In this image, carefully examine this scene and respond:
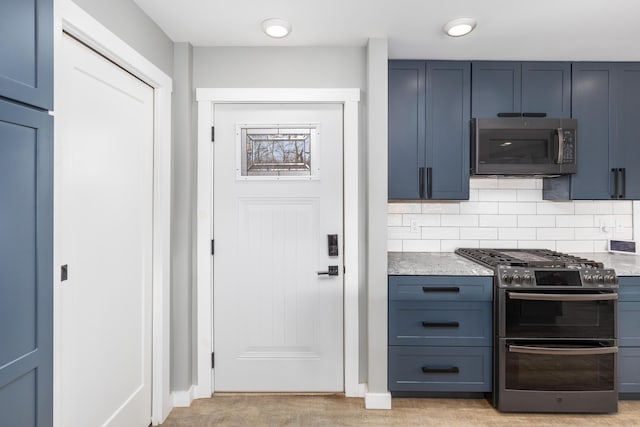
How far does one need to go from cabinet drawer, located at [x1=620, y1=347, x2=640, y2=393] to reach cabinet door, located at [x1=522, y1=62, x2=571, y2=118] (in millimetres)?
1676

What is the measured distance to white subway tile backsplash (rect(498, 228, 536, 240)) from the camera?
120 inches

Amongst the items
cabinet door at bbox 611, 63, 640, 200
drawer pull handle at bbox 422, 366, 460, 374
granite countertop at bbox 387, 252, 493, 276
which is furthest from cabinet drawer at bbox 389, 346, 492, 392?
cabinet door at bbox 611, 63, 640, 200

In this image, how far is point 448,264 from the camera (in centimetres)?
256

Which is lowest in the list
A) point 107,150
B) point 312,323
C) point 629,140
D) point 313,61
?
point 312,323

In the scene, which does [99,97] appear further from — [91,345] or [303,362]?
[303,362]

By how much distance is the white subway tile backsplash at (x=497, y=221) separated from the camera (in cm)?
306

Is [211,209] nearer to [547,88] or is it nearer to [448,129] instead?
[448,129]

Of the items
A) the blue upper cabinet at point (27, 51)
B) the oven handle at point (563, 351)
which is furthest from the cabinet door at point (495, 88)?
the blue upper cabinet at point (27, 51)

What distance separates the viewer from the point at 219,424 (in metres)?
2.24

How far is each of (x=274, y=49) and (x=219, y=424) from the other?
243 centimetres

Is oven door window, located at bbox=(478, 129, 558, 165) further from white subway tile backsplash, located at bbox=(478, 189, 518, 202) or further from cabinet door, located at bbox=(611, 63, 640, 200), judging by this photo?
cabinet door, located at bbox=(611, 63, 640, 200)

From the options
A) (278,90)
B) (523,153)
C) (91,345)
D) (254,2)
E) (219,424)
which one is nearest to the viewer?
(91,345)

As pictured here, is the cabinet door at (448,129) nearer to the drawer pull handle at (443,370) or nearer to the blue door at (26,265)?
the drawer pull handle at (443,370)

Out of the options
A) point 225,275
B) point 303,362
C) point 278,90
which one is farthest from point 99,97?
point 303,362
